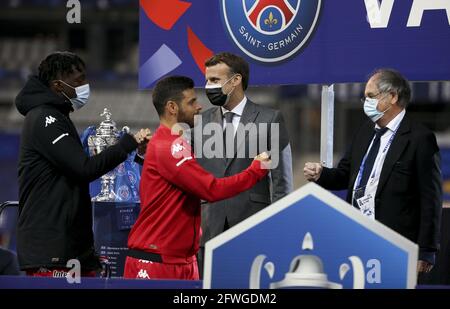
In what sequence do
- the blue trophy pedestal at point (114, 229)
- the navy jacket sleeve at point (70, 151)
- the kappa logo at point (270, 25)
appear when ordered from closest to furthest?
1. the navy jacket sleeve at point (70, 151)
2. the blue trophy pedestal at point (114, 229)
3. the kappa logo at point (270, 25)

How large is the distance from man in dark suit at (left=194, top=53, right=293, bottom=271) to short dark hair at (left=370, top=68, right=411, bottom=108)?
1.83 feet

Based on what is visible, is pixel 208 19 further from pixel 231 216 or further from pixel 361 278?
pixel 361 278

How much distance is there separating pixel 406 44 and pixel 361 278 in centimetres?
244

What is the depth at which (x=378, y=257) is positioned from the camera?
342 centimetres

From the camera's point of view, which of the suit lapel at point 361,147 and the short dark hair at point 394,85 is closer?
the short dark hair at point 394,85

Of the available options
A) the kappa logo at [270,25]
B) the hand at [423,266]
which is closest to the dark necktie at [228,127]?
the kappa logo at [270,25]

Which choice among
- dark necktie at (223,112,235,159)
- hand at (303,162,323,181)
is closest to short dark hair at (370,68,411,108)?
hand at (303,162,323,181)

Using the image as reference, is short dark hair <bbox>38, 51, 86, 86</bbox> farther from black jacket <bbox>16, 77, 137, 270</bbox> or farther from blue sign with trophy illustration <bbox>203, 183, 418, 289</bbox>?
blue sign with trophy illustration <bbox>203, 183, 418, 289</bbox>

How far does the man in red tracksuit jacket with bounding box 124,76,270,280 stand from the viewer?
4.36 metres

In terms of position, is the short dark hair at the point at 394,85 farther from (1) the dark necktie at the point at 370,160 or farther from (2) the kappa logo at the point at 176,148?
(2) the kappa logo at the point at 176,148

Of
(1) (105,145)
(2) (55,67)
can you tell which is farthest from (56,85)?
(1) (105,145)

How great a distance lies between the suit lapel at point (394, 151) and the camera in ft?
15.8

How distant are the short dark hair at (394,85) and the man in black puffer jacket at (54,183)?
122 centimetres

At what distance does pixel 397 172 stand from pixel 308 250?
1442 mm
